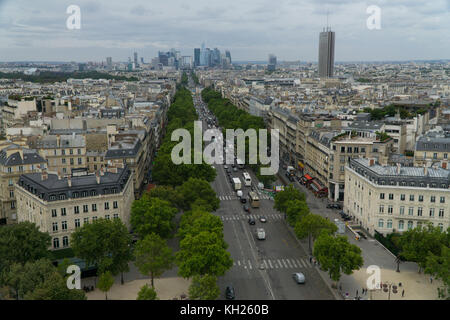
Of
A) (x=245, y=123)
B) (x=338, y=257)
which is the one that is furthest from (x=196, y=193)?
(x=245, y=123)

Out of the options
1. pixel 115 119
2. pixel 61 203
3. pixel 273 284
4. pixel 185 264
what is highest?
pixel 115 119

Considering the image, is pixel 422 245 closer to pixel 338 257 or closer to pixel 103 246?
pixel 338 257

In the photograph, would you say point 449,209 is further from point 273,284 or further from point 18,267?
point 18,267

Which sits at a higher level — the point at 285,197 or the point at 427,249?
the point at 285,197

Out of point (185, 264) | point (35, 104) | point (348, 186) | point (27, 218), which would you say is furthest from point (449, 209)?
point (35, 104)

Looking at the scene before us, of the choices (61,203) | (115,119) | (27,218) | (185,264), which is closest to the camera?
(185,264)

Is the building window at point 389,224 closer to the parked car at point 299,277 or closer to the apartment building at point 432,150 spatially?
the apartment building at point 432,150

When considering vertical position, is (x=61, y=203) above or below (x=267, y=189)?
above
